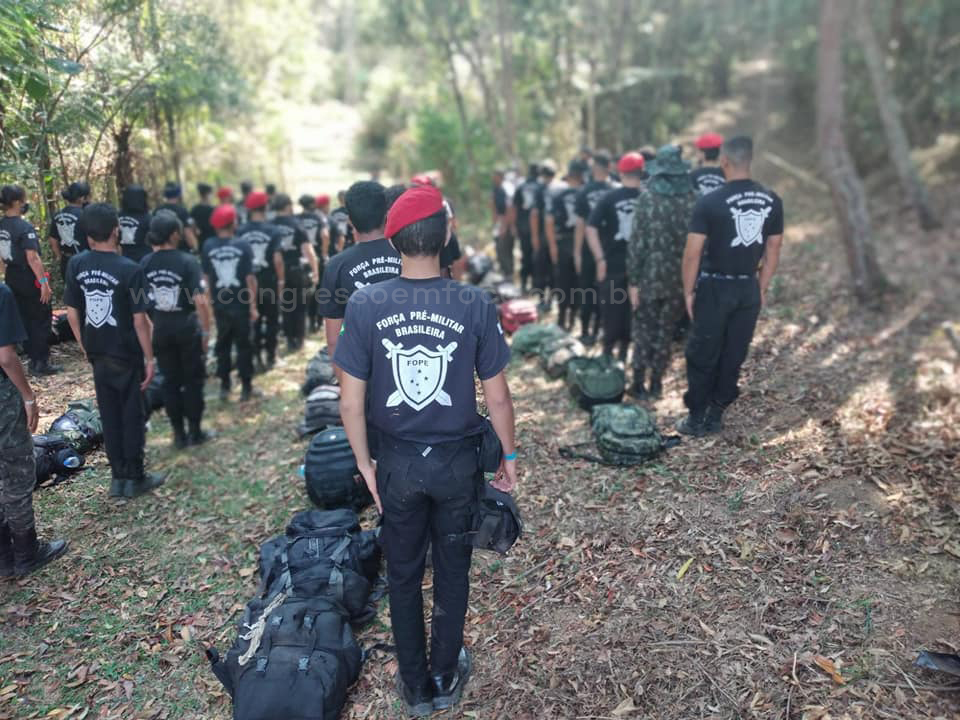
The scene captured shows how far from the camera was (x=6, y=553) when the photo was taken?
4867 millimetres

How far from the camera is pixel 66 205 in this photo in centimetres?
582

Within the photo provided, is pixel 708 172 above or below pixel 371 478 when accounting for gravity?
above

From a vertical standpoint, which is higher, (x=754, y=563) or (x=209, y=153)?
(x=209, y=153)

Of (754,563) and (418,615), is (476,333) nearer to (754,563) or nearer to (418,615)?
(418,615)

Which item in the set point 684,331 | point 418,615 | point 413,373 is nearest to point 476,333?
point 413,373

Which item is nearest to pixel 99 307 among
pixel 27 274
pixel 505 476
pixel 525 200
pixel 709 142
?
pixel 27 274

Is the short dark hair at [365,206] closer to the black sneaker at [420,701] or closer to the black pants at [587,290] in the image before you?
the black sneaker at [420,701]

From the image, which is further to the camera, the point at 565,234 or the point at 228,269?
the point at 565,234

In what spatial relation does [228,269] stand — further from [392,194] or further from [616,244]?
[616,244]

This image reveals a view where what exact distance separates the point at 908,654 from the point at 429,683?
258cm

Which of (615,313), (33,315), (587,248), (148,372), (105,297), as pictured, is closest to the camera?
(105,297)

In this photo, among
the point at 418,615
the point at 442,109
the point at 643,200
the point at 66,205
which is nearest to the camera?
the point at 418,615

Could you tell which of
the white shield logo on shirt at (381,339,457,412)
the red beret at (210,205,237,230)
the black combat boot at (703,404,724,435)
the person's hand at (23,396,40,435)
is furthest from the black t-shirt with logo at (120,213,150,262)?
the black combat boot at (703,404,724,435)

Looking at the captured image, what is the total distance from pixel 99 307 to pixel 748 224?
5372mm
